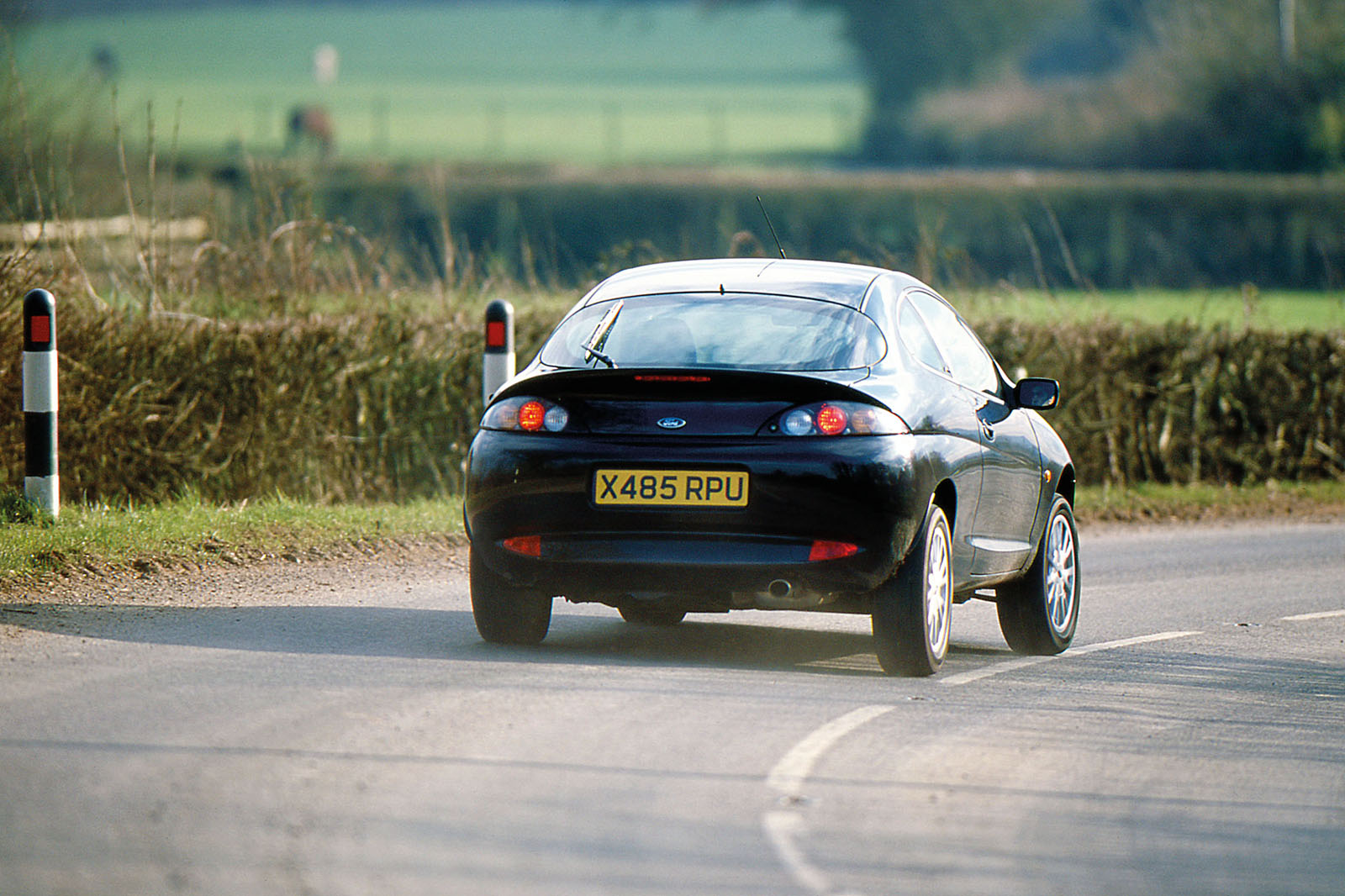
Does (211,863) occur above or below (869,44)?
below

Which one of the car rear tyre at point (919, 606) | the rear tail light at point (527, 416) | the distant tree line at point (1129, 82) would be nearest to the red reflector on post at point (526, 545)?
the rear tail light at point (527, 416)

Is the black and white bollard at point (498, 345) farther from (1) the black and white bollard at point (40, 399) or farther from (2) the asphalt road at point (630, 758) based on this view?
(2) the asphalt road at point (630, 758)

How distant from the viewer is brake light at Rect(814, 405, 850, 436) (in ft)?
25.9

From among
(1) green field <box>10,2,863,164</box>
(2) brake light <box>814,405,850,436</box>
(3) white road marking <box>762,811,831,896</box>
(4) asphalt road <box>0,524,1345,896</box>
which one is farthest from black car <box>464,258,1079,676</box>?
(1) green field <box>10,2,863,164</box>

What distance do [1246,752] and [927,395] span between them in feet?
6.61

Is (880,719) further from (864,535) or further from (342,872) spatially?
(342,872)

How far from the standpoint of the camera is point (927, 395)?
8.38 metres

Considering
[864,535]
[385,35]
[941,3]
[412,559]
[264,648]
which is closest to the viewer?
[864,535]

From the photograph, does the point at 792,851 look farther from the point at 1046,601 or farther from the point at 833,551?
the point at 1046,601

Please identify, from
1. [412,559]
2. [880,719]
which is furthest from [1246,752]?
[412,559]

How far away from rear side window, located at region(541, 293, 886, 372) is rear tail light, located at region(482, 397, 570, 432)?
0.27 metres

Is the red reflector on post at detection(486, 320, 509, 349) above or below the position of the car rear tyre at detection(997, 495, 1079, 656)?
above

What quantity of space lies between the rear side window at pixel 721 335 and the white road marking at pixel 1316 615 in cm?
398

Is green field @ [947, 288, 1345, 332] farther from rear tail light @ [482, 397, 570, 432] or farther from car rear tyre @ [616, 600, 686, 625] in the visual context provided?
rear tail light @ [482, 397, 570, 432]
